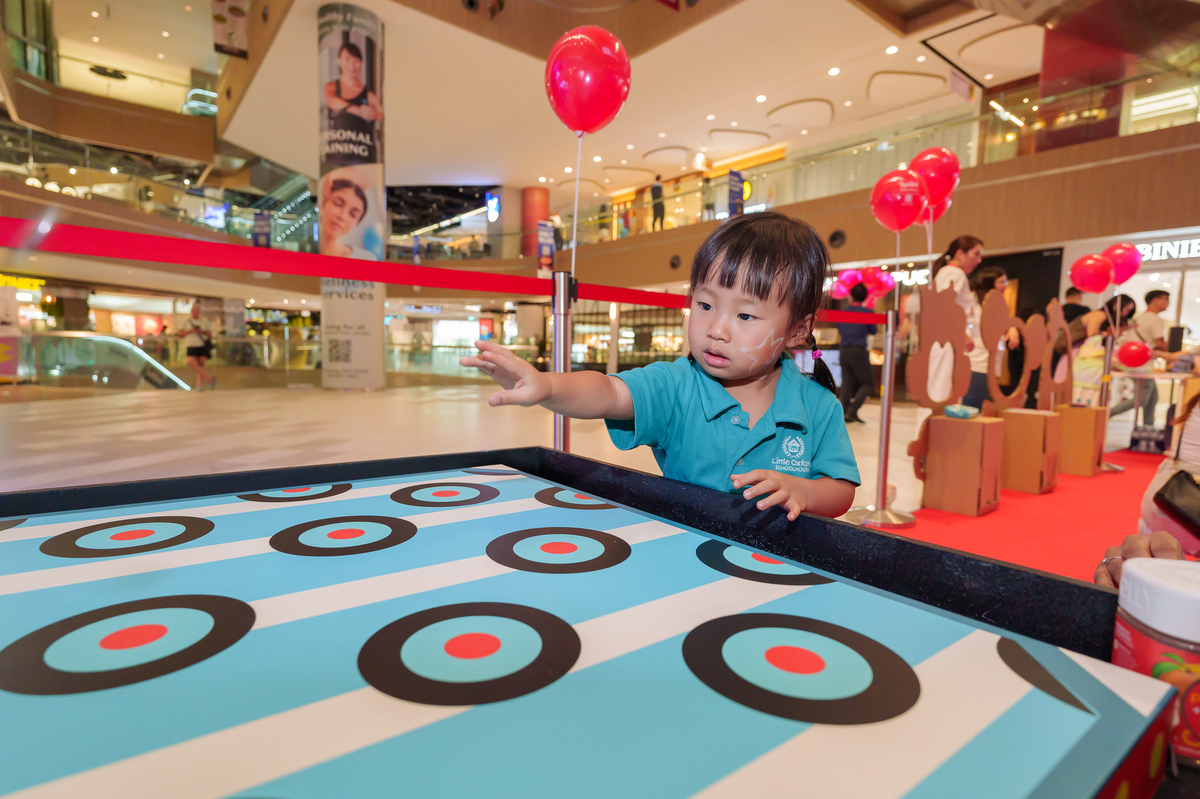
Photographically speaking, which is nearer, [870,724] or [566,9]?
[870,724]

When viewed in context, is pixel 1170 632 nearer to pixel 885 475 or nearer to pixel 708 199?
pixel 885 475

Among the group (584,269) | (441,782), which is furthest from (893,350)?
(584,269)

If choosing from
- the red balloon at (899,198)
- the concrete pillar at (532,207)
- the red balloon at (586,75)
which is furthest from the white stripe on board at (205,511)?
the concrete pillar at (532,207)

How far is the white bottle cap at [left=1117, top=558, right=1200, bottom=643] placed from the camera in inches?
16.4

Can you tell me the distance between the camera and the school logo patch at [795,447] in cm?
103

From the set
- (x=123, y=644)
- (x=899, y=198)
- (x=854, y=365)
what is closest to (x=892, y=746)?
(x=123, y=644)

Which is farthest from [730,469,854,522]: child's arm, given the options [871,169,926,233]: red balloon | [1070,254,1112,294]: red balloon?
[1070,254,1112,294]: red balloon

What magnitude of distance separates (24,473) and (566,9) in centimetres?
898

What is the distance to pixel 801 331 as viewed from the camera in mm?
1008

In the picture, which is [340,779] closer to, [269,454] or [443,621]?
[443,621]

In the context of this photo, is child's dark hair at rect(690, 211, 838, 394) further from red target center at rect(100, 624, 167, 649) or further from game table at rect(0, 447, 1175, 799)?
red target center at rect(100, 624, 167, 649)

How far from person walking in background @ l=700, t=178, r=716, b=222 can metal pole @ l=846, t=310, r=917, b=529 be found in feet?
31.1

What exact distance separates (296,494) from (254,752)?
0.73m

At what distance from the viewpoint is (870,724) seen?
0.39 m
